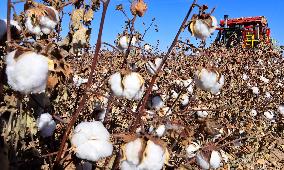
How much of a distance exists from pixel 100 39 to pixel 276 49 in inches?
375

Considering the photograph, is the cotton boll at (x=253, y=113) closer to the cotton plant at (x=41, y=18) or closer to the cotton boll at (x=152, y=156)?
the cotton plant at (x=41, y=18)

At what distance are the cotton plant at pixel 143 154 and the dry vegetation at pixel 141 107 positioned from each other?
0.02m

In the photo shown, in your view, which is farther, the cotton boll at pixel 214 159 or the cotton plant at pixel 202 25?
the cotton boll at pixel 214 159

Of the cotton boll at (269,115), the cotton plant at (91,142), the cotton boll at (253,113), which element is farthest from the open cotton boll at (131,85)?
the cotton boll at (269,115)

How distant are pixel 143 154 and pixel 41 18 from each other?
87cm

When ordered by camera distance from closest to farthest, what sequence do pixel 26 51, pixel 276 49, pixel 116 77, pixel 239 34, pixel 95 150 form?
pixel 26 51 → pixel 95 150 → pixel 116 77 → pixel 276 49 → pixel 239 34

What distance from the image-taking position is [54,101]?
8.28 feet

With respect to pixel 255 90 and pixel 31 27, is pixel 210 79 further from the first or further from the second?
pixel 255 90

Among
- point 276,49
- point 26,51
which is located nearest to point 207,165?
point 26,51

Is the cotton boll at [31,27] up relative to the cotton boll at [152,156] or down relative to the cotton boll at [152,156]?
up

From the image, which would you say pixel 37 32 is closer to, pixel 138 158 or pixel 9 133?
pixel 9 133

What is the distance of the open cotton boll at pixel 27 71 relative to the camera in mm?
1324

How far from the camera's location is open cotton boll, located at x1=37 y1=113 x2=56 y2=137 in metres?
2.27

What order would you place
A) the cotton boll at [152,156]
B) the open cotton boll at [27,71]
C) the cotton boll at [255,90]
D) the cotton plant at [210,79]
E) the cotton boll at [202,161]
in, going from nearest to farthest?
the open cotton boll at [27,71]
the cotton boll at [152,156]
the cotton plant at [210,79]
the cotton boll at [202,161]
the cotton boll at [255,90]
